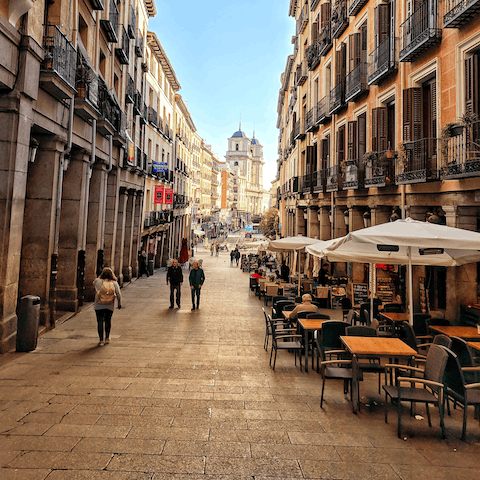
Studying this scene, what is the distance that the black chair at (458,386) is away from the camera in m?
4.87

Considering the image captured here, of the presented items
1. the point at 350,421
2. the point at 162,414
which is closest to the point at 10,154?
the point at 162,414

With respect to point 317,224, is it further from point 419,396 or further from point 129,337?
point 419,396

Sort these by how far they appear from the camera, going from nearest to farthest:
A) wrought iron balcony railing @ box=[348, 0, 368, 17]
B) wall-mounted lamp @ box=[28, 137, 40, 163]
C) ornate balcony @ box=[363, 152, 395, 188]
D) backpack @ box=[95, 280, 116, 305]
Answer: backpack @ box=[95, 280, 116, 305] < wall-mounted lamp @ box=[28, 137, 40, 163] < ornate balcony @ box=[363, 152, 395, 188] < wrought iron balcony railing @ box=[348, 0, 368, 17]

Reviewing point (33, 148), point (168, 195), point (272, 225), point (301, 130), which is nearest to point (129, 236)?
point (168, 195)

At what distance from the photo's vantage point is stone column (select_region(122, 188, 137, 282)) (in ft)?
71.0

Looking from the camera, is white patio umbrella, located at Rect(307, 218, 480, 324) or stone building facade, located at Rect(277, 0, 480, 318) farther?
stone building facade, located at Rect(277, 0, 480, 318)

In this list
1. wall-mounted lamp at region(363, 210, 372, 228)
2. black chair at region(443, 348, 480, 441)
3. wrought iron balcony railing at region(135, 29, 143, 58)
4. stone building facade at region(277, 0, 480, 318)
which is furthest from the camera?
wrought iron balcony railing at region(135, 29, 143, 58)

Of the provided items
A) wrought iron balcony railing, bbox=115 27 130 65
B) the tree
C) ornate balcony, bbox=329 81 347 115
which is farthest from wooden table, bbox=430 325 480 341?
the tree

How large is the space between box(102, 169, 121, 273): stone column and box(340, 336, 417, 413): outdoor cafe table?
1437 centimetres

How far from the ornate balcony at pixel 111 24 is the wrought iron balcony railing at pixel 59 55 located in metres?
5.06

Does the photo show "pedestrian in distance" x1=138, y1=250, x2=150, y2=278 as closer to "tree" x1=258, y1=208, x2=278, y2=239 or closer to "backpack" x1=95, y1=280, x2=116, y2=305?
"backpack" x1=95, y1=280, x2=116, y2=305

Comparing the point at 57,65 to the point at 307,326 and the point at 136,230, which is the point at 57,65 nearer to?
the point at 307,326

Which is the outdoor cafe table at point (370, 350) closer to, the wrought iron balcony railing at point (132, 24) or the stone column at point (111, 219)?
the stone column at point (111, 219)

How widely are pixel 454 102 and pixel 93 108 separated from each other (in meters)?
9.86
